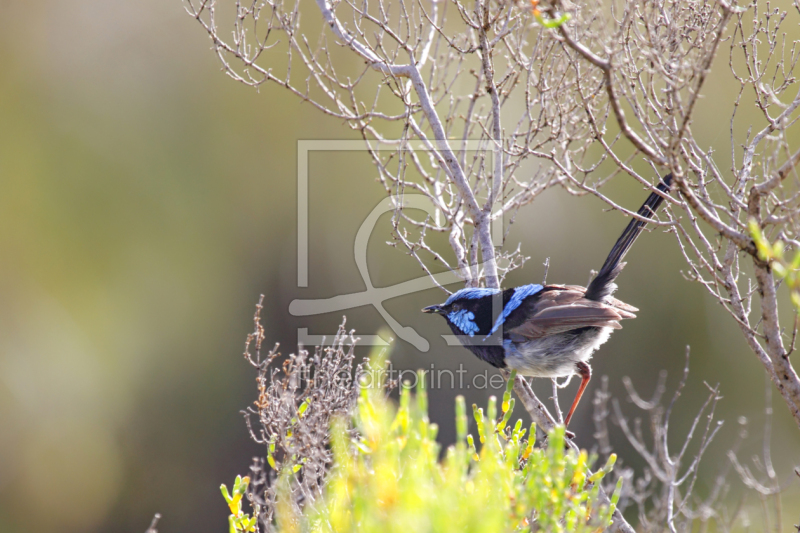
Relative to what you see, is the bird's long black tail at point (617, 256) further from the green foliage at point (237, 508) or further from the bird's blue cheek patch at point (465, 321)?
the green foliage at point (237, 508)

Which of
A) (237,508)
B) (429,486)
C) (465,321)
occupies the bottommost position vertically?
(237,508)

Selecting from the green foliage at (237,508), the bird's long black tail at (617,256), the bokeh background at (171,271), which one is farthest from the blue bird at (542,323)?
the bokeh background at (171,271)

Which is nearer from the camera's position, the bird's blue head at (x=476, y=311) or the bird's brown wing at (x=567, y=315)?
the bird's brown wing at (x=567, y=315)

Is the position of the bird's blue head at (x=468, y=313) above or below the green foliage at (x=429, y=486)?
above

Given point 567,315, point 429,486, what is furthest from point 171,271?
point 429,486

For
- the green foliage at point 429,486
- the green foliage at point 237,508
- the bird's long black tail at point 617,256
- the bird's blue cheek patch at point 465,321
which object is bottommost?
the green foliage at point 237,508

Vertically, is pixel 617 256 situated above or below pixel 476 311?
above

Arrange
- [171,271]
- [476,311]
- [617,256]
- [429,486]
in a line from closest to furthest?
[429,486] < [617,256] < [476,311] < [171,271]

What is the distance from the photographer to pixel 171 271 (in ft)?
29.3

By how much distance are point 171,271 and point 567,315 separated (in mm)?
6683

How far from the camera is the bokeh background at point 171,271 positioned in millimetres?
8203

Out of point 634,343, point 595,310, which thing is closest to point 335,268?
point 634,343

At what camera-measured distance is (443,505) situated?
1.80 m

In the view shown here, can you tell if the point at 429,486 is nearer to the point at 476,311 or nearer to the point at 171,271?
the point at 476,311
